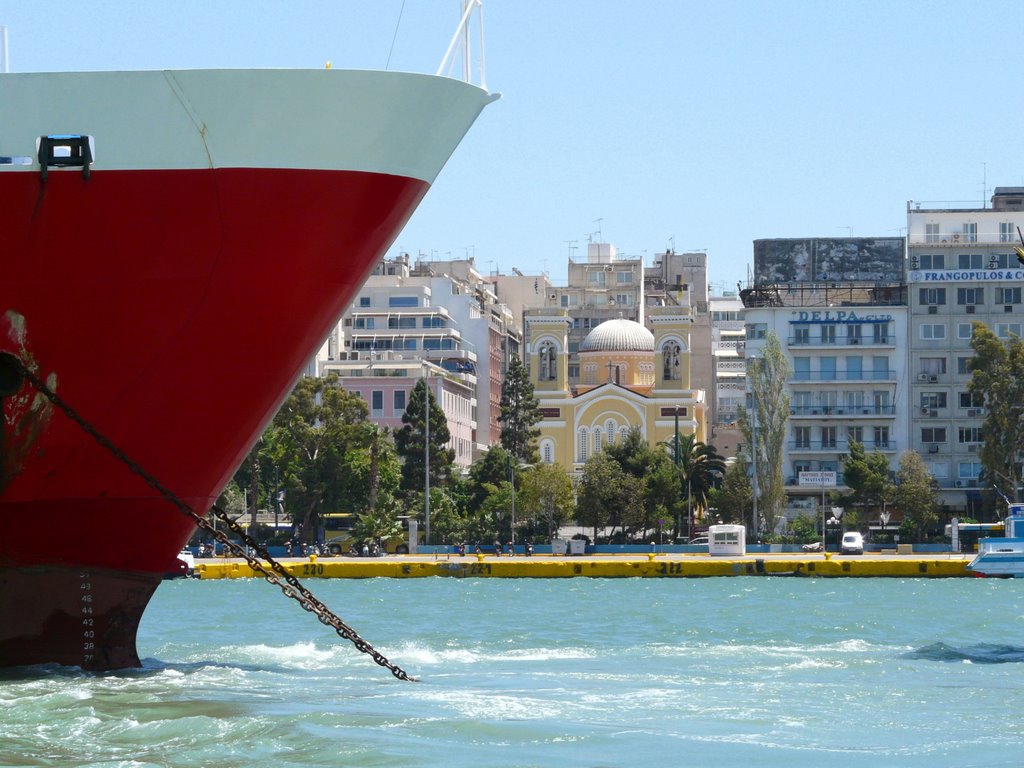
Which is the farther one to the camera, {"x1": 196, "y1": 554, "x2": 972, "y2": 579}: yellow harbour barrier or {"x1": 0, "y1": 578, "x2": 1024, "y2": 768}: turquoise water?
{"x1": 196, "y1": 554, "x2": 972, "y2": 579}: yellow harbour barrier

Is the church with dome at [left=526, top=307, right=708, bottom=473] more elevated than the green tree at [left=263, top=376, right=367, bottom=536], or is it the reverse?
the church with dome at [left=526, top=307, right=708, bottom=473]

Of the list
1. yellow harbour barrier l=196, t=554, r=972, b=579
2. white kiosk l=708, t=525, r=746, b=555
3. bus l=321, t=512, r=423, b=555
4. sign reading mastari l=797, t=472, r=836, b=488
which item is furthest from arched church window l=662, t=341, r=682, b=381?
yellow harbour barrier l=196, t=554, r=972, b=579

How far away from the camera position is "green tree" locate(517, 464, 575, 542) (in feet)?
262

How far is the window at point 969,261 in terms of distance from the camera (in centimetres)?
8275

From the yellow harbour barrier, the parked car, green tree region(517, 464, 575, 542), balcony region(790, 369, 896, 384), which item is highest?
balcony region(790, 369, 896, 384)

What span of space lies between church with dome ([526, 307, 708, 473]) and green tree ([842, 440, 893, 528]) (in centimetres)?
1717

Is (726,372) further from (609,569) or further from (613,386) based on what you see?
(609,569)

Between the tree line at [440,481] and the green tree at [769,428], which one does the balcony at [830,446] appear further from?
the green tree at [769,428]

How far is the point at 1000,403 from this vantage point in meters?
73.3

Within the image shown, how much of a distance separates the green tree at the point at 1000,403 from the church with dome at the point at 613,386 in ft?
74.0

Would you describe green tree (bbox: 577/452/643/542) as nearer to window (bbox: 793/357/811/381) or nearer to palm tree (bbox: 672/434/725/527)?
palm tree (bbox: 672/434/725/527)

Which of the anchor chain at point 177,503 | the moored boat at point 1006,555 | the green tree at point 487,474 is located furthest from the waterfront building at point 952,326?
the anchor chain at point 177,503

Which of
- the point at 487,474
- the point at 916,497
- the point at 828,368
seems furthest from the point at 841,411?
the point at 487,474

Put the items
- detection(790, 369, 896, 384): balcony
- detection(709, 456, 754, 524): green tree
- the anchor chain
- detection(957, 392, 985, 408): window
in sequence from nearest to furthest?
the anchor chain < detection(709, 456, 754, 524): green tree < detection(957, 392, 985, 408): window < detection(790, 369, 896, 384): balcony
